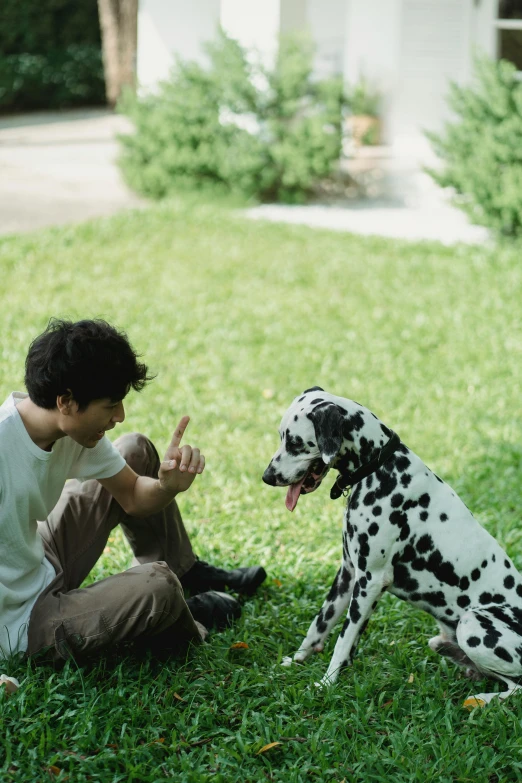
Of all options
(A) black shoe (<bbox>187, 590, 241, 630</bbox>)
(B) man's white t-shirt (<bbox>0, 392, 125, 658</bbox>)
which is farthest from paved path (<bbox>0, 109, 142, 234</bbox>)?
(B) man's white t-shirt (<bbox>0, 392, 125, 658</bbox>)

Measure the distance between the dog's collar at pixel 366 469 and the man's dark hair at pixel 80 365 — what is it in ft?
2.89

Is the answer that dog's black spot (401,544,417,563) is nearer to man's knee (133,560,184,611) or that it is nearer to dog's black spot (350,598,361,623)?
dog's black spot (350,598,361,623)

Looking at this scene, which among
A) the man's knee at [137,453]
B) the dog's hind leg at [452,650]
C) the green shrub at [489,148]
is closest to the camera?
the dog's hind leg at [452,650]

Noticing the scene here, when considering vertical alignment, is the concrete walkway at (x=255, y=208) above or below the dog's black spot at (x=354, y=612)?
above

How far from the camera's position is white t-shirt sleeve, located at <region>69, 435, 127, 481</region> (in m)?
3.47

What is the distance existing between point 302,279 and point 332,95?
4.07 meters

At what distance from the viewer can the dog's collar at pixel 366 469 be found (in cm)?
340

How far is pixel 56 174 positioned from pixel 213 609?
1146cm

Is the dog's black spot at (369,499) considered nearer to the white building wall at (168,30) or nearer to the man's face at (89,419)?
the man's face at (89,419)

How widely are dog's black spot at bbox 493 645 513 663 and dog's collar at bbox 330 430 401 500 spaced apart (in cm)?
77

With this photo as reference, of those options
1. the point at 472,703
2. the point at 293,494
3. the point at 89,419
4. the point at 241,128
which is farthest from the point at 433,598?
the point at 241,128

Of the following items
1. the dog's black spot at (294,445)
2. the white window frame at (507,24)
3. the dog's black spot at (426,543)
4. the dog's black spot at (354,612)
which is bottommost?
the dog's black spot at (354,612)

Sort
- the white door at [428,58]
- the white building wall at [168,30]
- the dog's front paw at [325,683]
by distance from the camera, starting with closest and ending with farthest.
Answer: the dog's front paw at [325,683] < the white door at [428,58] < the white building wall at [168,30]

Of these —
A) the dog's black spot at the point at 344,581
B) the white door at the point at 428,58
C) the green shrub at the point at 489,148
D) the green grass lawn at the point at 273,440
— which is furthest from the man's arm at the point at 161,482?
the white door at the point at 428,58
